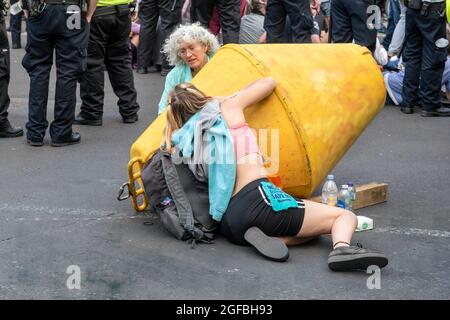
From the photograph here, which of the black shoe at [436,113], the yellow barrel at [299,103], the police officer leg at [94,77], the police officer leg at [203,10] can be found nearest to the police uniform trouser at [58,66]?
the police officer leg at [94,77]

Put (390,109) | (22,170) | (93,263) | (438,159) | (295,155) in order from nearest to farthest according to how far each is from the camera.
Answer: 1. (93,263)
2. (295,155)
3. (22,170)
4. (438,159)
5. (390,109)

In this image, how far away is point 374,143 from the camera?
25.3ft

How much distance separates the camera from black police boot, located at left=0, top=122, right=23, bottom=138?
7594mm

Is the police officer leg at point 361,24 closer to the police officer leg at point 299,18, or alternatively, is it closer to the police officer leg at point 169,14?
the police officer leg at point 299,18

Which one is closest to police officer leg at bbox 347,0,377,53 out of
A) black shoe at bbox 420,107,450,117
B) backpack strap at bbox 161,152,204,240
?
black shoe at bbox 420,107,450,117

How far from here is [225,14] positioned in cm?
1007

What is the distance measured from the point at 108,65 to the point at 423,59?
3.02m

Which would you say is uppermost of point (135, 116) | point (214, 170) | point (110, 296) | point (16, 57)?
point (214, 170)

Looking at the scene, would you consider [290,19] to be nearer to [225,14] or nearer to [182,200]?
[225,14]

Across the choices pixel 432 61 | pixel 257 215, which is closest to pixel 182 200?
pixel 257 215

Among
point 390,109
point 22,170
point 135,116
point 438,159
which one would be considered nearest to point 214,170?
point 22,170

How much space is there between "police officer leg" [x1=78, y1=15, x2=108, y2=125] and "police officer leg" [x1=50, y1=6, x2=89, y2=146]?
0.56 meters
